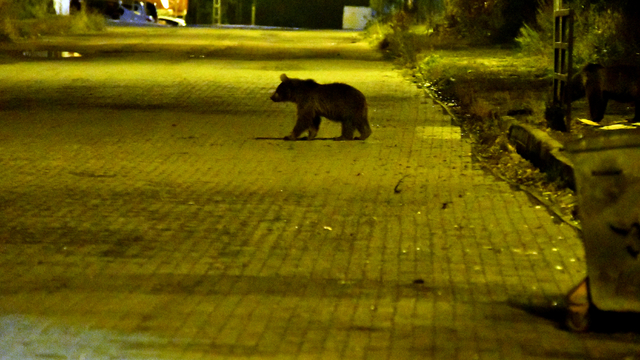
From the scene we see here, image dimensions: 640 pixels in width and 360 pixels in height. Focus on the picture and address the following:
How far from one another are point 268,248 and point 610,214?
303 cm

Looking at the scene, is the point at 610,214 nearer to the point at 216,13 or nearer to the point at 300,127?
the point at 300,127

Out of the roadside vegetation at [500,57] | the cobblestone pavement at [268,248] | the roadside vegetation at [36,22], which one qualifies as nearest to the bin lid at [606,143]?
the cobblestone pavement at [268,248]

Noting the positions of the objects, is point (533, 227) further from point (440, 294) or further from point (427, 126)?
point (427, 126)

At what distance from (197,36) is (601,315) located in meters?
33.2

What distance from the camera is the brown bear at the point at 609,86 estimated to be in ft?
41.8

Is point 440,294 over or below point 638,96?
below

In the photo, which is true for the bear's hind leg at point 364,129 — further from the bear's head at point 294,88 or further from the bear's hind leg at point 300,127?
the bear's head at point 294,88

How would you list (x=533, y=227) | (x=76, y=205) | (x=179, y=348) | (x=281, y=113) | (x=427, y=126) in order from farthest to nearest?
(x=281, y=113) < (x=427, y=126) < (x=76, y=205) < (x=533, y=227) < (x=179, y=348)

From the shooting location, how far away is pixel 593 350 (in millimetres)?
5438

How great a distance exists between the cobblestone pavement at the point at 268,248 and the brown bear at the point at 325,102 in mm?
381

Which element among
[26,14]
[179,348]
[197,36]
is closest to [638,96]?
[179,348]

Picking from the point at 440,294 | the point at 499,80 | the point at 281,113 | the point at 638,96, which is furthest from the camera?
the point at 499,80

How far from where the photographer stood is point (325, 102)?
12.7 meters

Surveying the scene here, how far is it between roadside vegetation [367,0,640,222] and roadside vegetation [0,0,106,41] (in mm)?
12052
